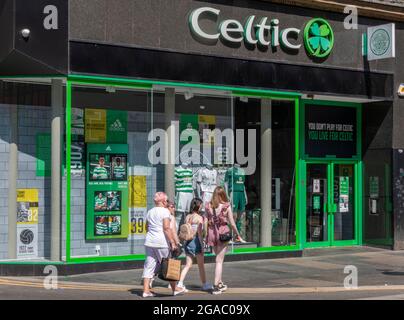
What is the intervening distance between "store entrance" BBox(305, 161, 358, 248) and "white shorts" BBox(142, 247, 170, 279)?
730cm

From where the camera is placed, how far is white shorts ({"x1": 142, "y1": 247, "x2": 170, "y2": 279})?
11.2m

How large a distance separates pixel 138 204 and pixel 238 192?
248cm

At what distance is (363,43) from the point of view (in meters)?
17.5

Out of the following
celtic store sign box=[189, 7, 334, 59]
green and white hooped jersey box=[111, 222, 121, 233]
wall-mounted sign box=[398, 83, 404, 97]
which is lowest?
green and white hooped jersey box=[111, 222, 121, 233]

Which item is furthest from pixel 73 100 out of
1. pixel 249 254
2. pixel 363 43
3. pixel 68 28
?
pixel 363 43

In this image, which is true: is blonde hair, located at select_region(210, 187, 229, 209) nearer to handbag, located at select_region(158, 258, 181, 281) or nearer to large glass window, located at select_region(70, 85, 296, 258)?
handbag, located at select_region(158, 258, 181, 281)

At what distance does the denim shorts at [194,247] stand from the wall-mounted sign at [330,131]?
6.86 metres

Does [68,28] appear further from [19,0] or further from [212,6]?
[212,6]

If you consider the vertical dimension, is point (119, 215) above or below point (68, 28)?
below

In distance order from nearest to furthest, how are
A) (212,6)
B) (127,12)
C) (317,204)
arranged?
(127,12), (212,6), (317,204)

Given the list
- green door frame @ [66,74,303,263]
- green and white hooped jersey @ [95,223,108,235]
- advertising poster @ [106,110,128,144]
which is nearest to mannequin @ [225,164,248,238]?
green door frame @ [66,74,303,263]

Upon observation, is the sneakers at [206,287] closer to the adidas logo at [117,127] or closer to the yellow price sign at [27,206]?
the yellow price sign at [27,206]

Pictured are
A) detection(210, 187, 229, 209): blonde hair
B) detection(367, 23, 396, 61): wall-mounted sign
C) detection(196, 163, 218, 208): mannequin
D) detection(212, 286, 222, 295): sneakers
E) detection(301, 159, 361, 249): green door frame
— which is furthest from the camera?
detection(301, 159, 361, 249): green door frame

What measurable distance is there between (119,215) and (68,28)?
406cm
